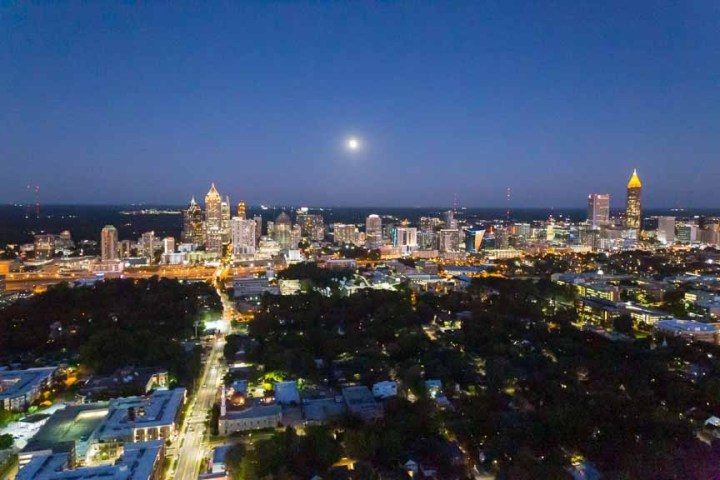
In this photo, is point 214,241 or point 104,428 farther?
point 214,241

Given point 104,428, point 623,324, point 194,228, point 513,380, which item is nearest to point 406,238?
point 194,228

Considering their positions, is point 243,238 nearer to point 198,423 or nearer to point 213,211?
point 213,211

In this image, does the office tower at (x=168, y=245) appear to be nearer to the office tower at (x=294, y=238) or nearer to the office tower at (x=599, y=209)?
the office tower at (x=294, y=238)

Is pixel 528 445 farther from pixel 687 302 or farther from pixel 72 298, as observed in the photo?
pixel 72 298

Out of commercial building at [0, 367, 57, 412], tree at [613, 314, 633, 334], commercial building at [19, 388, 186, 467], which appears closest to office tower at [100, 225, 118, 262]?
commercial building at [0, 367, 57, 412]

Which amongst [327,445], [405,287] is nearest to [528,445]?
[327,445]

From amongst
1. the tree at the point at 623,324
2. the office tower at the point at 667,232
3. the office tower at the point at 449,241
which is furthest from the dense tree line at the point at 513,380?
the office tower at the point at 667,232
